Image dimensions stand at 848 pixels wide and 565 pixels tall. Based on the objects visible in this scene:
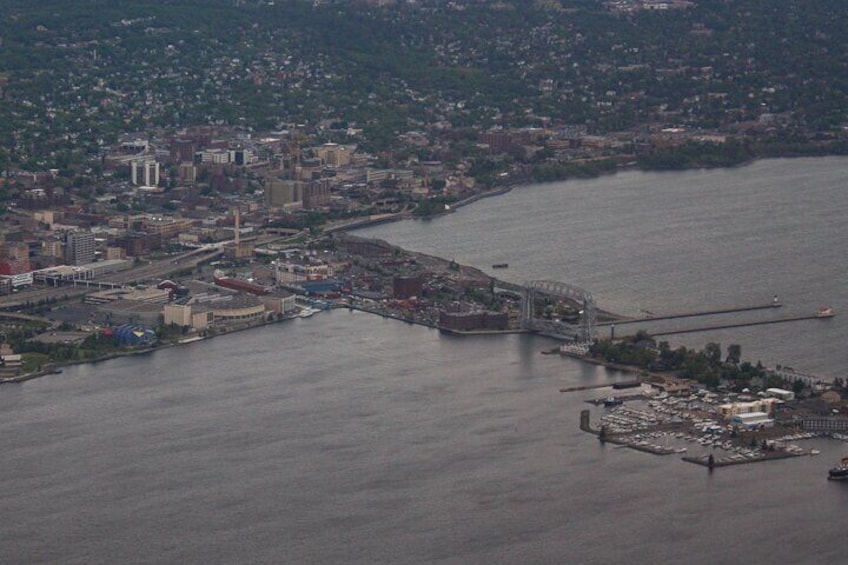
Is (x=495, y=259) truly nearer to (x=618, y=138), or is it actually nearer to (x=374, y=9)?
(x=618, y=138)

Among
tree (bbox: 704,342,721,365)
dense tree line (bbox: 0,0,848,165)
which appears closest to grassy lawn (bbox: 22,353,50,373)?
tree (bbox: 704,342,721,365)

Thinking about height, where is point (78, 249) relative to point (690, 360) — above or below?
above

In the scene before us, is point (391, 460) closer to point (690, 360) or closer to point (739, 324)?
point (690, 360)

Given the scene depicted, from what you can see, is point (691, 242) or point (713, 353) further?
point (691, 242)

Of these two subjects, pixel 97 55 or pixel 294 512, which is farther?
pixel 97 55

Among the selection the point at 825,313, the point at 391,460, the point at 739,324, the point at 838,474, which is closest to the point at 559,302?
the point at 739,324

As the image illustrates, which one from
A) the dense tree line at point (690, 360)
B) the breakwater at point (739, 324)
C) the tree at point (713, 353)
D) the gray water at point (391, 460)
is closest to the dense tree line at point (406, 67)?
the breakwater at point (739, 324)

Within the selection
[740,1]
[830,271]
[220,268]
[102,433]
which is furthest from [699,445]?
[740,1]
